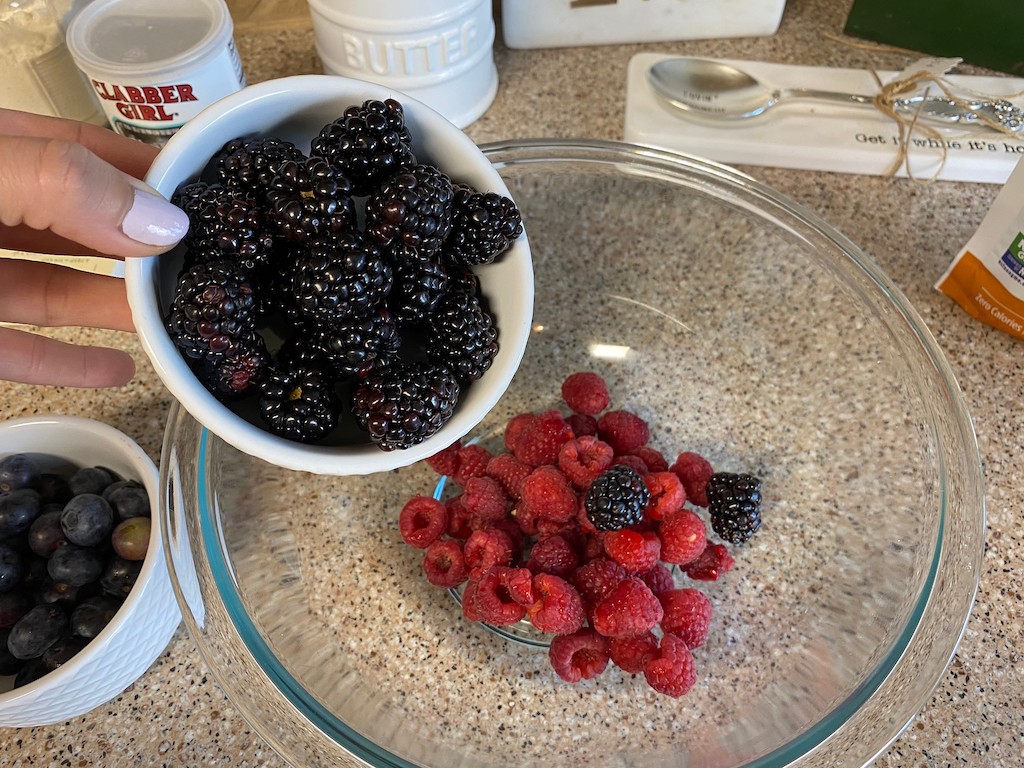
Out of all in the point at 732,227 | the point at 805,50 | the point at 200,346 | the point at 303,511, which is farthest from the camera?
the point at 805,50

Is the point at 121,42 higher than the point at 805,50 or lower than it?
higher

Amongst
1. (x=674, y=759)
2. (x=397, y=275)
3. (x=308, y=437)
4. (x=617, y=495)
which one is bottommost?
(x=674, y=759)

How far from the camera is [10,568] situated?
0.72 meters

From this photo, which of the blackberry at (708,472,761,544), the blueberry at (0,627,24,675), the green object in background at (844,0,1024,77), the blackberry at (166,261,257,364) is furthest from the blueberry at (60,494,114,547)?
the green object in background at (844,0,1024,77)

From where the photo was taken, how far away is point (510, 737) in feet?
2.53

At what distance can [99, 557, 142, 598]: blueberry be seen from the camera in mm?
726

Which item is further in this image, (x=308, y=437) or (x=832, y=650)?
(x=832, y=650)

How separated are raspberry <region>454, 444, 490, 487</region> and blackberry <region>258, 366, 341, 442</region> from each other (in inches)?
9.4

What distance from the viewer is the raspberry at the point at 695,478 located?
89 centimetres

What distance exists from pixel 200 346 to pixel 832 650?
2.36 feet

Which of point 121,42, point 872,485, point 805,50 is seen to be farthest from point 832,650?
point 121,42

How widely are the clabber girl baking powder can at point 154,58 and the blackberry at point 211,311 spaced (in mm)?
445

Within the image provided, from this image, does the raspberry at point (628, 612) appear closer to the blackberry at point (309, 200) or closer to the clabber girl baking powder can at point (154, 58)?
the blackberry at point (309, 200)

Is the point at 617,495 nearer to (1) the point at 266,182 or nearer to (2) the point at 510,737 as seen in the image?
(2) the point at 510,737
